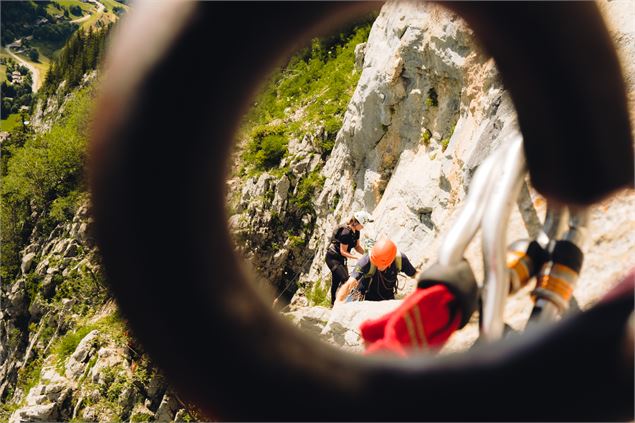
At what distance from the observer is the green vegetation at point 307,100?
56.7 feet

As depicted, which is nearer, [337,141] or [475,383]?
[475,383]

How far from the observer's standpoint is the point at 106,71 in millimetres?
1670

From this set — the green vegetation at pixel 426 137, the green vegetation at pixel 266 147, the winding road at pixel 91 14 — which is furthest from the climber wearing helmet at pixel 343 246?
the winding road at pixel 91 14

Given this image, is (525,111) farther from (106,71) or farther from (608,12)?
(608,12)

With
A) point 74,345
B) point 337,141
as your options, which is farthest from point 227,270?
point 74,345

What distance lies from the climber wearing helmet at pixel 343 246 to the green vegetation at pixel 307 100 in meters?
7.82

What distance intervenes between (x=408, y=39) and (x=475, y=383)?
910 centimetres

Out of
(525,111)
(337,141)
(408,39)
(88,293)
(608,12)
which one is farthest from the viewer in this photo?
(88,293)

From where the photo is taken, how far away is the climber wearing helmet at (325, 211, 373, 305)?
7.60 m

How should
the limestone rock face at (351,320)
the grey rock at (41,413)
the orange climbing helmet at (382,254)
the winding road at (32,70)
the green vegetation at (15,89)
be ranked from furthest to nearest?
the winding road at (32,70)
the green vegetation at (15,89)
the grey rock at (41,413)
the orange climbing helmet at (382,254)
the limestone rock face at (351,320)

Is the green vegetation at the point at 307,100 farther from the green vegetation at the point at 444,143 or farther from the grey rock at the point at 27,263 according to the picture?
the grey rock at the point at 27,263

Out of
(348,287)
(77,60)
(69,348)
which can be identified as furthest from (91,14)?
(348,287)

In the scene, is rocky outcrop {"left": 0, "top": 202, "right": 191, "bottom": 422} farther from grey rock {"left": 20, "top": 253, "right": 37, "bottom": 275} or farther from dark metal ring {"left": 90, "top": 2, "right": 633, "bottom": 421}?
dark metal ring {"left": 90, "top": 2, "right": 633, "bottom": 421}

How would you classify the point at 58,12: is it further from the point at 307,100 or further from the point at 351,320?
the point at 351,320
